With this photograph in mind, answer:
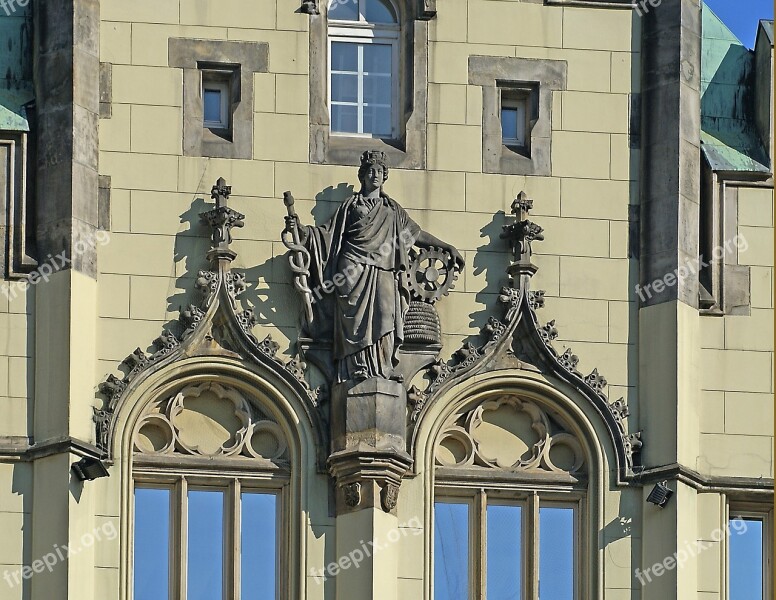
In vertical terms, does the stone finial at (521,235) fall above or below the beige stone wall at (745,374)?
above

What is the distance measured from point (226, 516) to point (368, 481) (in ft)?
4.60

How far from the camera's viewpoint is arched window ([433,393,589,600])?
108 ft

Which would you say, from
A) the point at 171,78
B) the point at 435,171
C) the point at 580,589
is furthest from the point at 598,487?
the point at 171,78

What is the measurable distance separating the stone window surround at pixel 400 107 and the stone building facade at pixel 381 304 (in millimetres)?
32

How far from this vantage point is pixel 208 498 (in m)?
32.7

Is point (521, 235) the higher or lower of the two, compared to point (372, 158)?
lower

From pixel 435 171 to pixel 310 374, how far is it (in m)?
2.36

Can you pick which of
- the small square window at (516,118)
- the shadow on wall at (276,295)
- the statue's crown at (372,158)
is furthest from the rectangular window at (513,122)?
the shadow on wall at (276,295)

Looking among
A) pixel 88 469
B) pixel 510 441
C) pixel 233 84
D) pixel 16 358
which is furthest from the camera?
pixel 233 84

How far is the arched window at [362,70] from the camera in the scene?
1336 inches
